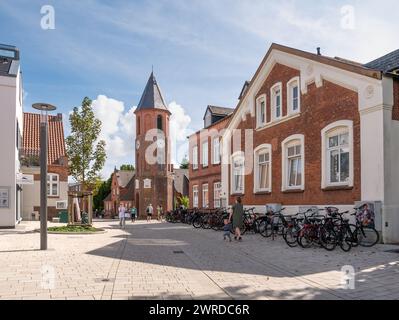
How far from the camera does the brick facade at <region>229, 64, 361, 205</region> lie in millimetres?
14867

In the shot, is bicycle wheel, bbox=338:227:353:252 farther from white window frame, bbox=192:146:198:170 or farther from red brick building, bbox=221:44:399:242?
white window frame, bbox=192:146:198:170

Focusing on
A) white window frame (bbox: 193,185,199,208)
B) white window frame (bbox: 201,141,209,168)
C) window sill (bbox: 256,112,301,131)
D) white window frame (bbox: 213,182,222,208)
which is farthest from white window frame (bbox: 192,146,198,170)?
window sill (bbox: 256,112,301,131)

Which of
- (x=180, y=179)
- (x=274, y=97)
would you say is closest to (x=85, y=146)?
(x=274, y=97)

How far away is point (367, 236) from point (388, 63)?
6.42 meters

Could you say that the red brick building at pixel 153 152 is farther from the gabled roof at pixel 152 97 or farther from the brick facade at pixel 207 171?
the brick facade at pixel 207 171

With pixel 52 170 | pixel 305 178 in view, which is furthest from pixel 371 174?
pixel 52 170

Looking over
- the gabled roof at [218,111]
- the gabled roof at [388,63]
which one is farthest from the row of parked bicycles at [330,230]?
the gabled roof at [218,111]

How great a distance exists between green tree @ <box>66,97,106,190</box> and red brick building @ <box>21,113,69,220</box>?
443 inches

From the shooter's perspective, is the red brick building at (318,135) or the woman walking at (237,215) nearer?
the red brick building at (318,135)

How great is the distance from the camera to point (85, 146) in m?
22.8

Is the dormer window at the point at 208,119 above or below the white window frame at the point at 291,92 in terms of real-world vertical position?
above

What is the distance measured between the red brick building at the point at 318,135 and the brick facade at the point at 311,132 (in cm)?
4

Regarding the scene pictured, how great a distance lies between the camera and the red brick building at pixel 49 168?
33.6 m

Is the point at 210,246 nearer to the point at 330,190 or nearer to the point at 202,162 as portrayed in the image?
the point at 330,190
